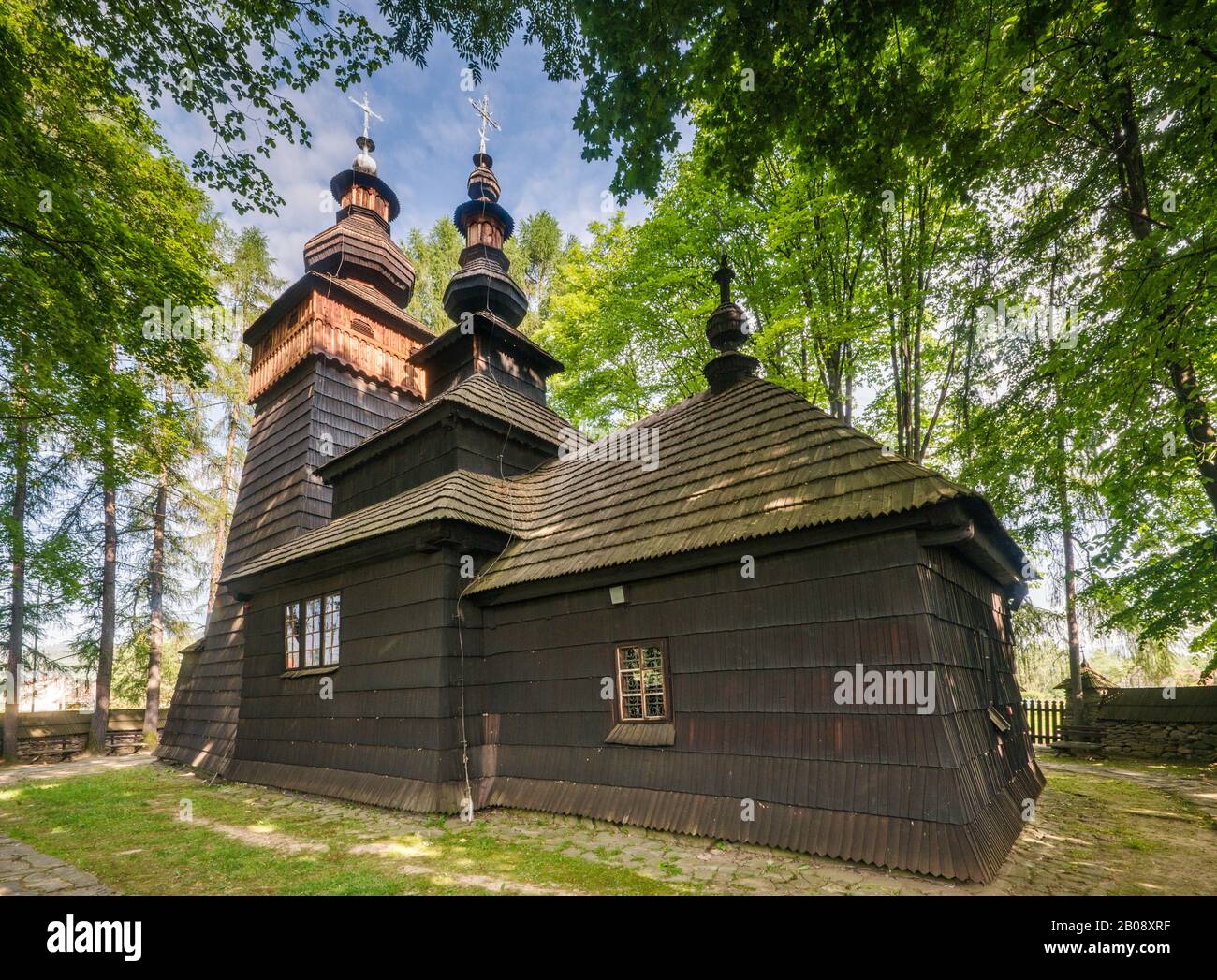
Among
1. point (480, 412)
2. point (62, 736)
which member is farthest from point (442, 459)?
point (62, 736)

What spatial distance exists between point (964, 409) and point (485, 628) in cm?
1088

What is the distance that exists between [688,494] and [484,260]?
9367mm

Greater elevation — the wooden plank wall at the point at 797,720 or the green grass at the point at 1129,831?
the wooden plank wall at the point at 797,720

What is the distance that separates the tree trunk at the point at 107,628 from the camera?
16828 millimetres

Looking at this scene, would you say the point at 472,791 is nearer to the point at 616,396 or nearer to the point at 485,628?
the point at 485,628

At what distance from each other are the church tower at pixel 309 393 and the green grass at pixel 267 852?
370 centimetres

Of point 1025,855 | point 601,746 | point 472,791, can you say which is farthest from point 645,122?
point 472,791

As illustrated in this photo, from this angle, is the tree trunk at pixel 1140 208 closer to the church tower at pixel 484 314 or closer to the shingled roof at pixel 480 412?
the shingled roof at pixel 480 412

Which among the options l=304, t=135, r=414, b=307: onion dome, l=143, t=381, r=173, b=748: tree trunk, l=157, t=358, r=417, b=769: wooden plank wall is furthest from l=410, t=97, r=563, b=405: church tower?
l=143, t=381, r=173, b=748: tree trunk

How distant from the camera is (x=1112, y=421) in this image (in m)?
7.32

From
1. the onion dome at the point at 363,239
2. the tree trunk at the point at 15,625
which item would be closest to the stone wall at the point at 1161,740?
the onion dome at the point at 363,239
